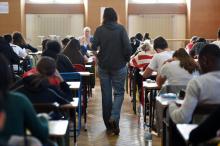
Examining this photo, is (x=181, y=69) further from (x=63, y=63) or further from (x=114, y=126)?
(x=63, y=63)

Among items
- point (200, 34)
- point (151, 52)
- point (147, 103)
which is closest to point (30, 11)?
point (200, 34)

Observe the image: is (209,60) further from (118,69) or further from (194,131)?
(118,69)

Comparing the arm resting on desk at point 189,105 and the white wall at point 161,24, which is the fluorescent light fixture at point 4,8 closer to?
the white wall at point 161,24

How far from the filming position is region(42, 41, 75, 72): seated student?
19.5ft

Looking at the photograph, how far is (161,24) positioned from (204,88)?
12597 millimetres

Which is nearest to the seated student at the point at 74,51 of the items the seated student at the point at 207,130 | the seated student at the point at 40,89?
the seated student at the point at 40,89

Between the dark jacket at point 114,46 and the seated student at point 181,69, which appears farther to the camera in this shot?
the dark jacket at point 114,46

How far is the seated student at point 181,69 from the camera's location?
17.0 feet

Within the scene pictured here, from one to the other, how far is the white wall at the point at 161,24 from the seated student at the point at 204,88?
12.2 m

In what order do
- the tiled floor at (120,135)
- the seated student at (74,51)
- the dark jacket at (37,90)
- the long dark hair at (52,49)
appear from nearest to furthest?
the dark jacket at (37,90) → the tiled floor at (120,135) → the long dark hair at (52,49) → the seated student at (74,51)

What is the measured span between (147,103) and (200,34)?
30.1 ft

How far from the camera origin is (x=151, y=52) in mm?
8016

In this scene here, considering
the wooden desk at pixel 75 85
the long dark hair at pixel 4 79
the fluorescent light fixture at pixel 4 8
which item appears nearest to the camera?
the long dark hair at pixel 4 79

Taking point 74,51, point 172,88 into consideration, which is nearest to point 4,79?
point 172,88
